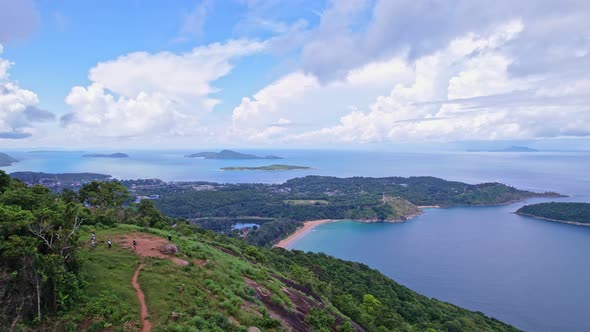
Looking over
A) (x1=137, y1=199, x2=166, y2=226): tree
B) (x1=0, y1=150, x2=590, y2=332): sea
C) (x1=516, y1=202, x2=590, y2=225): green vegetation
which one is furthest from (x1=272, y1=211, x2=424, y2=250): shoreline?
(x1=137, y1=199, x2=166, y2=226): tree

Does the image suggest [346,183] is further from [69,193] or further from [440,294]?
[69,193]

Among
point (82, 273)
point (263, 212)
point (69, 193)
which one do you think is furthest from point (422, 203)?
point (82, 273)

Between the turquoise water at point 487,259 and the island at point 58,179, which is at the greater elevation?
the island at point 58,179

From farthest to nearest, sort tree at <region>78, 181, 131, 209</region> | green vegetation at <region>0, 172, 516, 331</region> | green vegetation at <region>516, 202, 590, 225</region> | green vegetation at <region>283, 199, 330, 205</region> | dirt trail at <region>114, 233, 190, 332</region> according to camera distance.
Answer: green vegetation at <region>283, 199, 330, 205</region> → green vegetation at <region>516, 202, 590, 225</region> → tree at <region>78, 181, 131, 209</region> → dirt trail at <region>114, 233, 190, 332</region> → green vegetation at <region>0, 172, 516, 331</region>

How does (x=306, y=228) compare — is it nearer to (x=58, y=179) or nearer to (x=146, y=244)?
(x=146, y=244)

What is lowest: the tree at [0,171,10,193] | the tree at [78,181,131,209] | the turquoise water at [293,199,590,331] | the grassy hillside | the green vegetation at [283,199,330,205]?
the turquoise water at [293,199,590,331]

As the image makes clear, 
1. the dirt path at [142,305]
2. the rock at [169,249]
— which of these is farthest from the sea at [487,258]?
the dirt path at [142,305]

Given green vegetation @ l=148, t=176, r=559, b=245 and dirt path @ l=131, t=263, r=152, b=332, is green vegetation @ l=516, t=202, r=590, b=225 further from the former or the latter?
dirt path @ l=131, t=263, r=152, b=332

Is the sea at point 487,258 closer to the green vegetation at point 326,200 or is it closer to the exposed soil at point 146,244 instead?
the green vegetation at point 326,200
